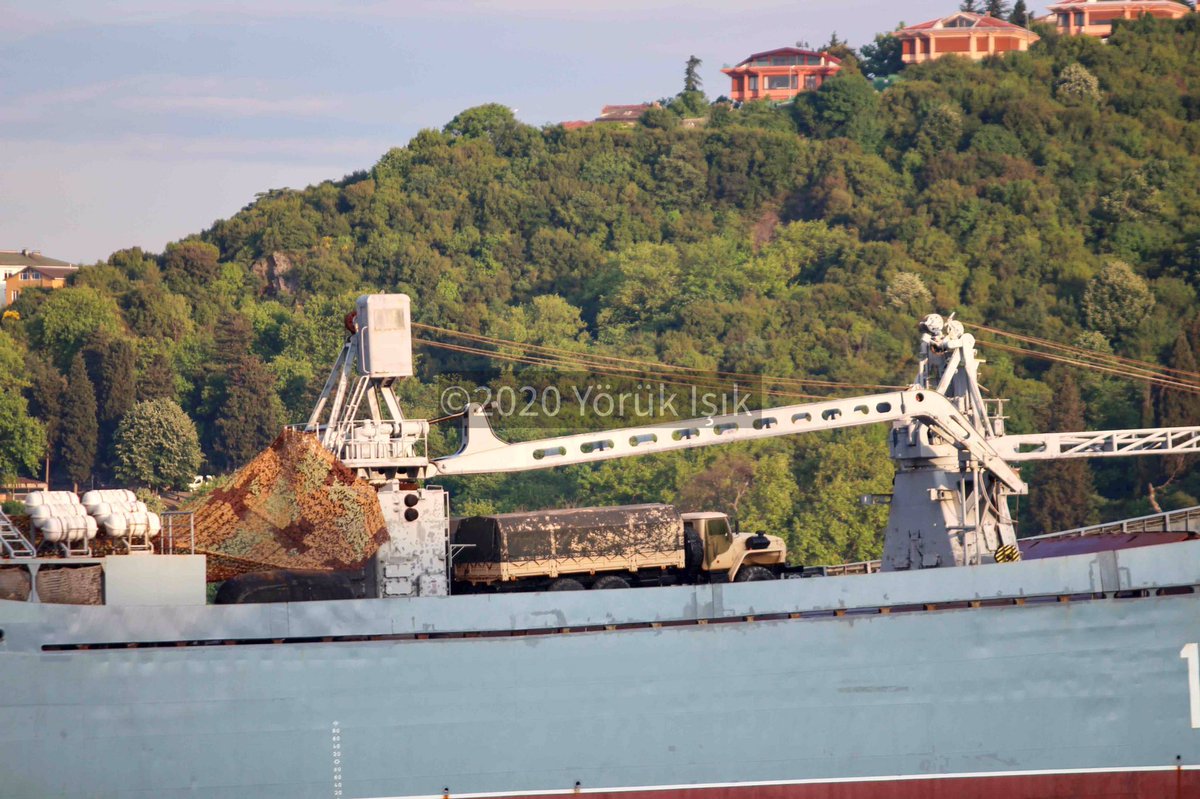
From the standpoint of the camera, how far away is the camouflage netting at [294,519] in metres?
29.2

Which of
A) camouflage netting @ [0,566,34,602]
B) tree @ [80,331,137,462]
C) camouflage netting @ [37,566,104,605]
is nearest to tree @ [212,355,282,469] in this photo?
tree @ [80,331,137,462]

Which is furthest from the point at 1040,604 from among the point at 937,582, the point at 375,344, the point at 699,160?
the point at 699,160

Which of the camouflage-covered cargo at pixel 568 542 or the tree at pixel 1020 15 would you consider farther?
the tree at pixel 1020 15

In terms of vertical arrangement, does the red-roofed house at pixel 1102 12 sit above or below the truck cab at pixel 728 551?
above

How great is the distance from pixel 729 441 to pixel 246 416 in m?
78.1

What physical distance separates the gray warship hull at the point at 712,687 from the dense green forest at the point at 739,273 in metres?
55.5

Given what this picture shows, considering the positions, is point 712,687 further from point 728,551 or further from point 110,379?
point 110,379

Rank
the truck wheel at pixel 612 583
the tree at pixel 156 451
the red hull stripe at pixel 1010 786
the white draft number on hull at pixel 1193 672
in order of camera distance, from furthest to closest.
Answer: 1. the tree at pixel 156 451
2. the truck wheel at pixel 612 583
3. the red hull stripe at pixel 1010 786
4. the white draft number on hull at pixel 1193 672

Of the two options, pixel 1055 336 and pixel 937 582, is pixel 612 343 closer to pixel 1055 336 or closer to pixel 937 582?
pixel 1055 336

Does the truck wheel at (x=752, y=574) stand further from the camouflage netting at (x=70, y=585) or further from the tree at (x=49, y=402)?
the tree at (x=49, y=402)

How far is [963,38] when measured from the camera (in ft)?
585

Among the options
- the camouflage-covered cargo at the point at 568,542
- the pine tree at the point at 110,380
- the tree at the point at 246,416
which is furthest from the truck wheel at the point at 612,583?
the pine tree at the point at 110,380

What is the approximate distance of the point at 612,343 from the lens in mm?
121438

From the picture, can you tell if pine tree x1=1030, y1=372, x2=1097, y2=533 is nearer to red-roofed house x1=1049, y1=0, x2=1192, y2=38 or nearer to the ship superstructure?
the ship superstructure
